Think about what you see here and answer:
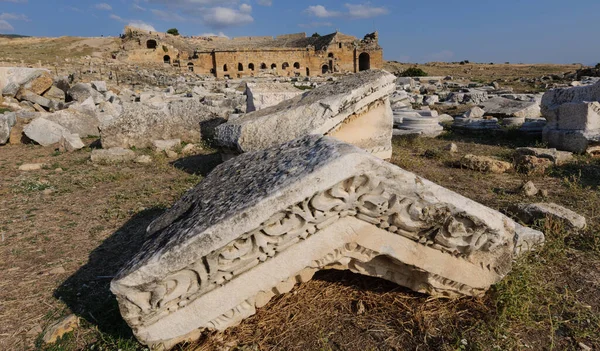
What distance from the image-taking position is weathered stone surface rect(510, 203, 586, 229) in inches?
110

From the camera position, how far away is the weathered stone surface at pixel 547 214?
279 centimetres

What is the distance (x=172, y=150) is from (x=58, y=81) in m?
7.90

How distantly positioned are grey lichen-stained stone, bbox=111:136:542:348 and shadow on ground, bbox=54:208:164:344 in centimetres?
45

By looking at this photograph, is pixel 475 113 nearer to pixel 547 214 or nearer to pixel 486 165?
pixel 486 165

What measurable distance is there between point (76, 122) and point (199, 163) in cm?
382

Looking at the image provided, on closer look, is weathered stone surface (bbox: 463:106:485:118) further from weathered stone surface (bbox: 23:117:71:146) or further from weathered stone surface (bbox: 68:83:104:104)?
weathered stone surface (bbox: 68:83:104:104)

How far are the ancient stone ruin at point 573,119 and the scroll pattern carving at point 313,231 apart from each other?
5050 millimetres

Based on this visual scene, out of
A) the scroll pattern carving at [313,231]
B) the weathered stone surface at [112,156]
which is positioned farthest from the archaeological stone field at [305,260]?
the weathered stone surface at [112,156]

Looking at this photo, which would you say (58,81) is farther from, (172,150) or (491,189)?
(491,189)

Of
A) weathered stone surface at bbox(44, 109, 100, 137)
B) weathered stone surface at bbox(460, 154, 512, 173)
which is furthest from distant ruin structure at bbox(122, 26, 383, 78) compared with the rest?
weathered stone surface at bbox(460, 154, 512, 173)

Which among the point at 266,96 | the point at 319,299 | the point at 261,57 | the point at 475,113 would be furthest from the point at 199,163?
the point at 261,57

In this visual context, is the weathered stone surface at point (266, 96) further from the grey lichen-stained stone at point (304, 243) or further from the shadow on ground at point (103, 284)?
the grey lichen-stained stone at point (304, 243)

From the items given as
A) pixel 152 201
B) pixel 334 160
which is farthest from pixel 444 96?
pixel 334 160

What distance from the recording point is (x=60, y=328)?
1.92m
